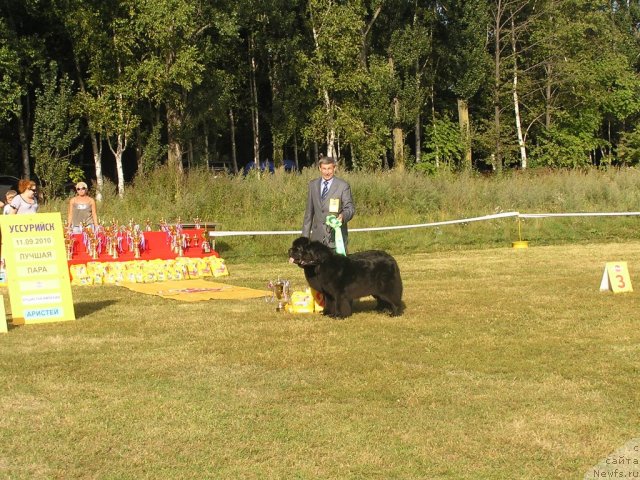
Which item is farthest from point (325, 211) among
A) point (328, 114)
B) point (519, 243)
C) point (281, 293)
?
point (328, 114)

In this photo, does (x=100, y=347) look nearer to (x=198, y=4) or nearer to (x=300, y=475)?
(x=300, y=475)

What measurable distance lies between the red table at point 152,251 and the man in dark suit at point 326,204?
16.1 feet

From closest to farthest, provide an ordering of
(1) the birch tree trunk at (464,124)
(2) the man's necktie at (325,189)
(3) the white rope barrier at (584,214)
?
(2) the man's necktie at (325,189), (3) the white rope barrier at (584,214), (1) the birch tree trunk at (464,124)

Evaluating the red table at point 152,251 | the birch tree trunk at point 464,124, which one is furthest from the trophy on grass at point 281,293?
the birch tree trunk at point 464,124

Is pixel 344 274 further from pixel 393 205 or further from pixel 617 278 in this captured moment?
pixel 393 205

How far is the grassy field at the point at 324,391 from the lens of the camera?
4.32 metres

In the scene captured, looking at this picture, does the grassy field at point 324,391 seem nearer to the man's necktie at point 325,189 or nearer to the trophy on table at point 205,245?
the man's necktie at point 325,189

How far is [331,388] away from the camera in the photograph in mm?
5676

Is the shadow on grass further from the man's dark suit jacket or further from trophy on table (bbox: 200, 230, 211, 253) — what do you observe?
trophy on table (bbox: 200, 230, 211, 253)

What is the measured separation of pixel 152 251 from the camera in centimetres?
1320

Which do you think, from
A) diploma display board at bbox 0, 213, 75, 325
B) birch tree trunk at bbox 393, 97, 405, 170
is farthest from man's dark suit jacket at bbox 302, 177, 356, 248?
birch tree trunk at bbox 393, 97, 405, 170

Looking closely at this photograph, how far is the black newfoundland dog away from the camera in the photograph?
800 cm

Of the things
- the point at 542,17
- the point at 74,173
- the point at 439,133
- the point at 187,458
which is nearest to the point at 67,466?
the point at 187,458

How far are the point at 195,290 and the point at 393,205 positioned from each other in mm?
9839
